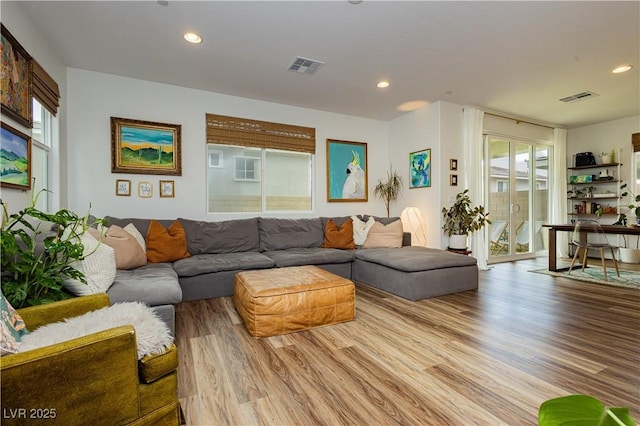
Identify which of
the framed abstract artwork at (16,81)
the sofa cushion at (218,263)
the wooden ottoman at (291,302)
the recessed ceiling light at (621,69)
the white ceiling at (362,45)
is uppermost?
the recessed ceiling light at (621,69)

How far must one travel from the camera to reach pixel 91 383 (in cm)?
102

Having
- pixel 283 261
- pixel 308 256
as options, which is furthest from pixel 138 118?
pixel 308 256

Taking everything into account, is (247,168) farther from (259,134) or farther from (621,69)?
(621,69)

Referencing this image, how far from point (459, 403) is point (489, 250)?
15.0 ft

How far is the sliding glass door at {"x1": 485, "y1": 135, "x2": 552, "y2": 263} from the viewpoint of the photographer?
18.1ft

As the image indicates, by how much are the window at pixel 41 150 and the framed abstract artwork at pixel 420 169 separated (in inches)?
186

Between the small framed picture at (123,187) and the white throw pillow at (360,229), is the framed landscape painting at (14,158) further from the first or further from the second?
the white throw pillow at (360,229)

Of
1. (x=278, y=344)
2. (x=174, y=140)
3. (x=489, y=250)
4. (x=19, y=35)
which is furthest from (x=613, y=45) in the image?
(x=19, y=35)

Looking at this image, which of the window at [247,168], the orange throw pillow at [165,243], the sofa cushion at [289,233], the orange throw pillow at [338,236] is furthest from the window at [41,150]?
the orange throw pillow at [338,236]

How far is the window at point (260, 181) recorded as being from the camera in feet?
14.3

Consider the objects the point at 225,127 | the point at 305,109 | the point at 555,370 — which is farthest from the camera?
the point at 305,109

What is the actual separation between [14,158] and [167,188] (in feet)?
5.76

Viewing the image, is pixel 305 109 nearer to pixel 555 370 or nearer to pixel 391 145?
pixel 391 145

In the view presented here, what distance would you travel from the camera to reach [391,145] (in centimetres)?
555
